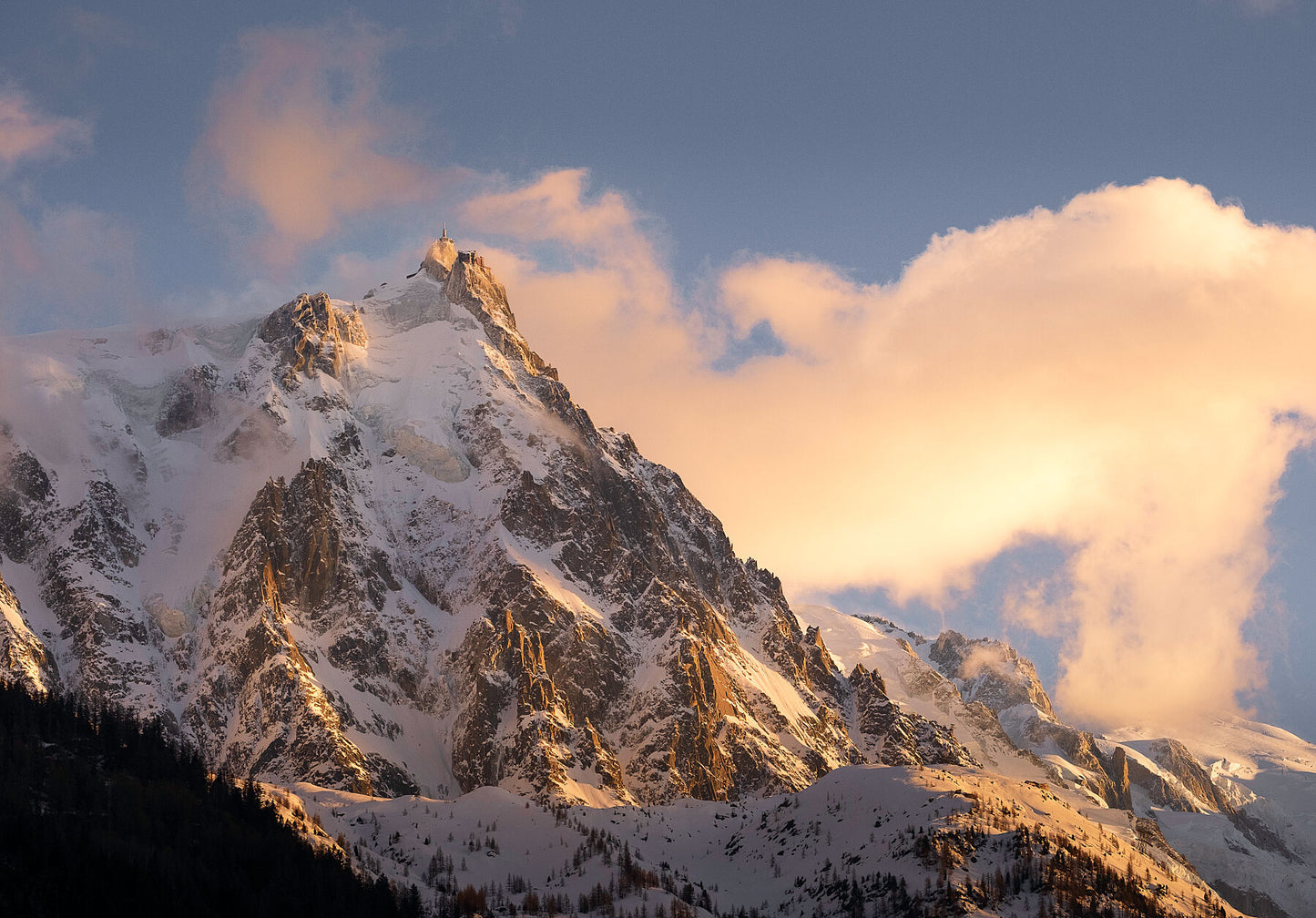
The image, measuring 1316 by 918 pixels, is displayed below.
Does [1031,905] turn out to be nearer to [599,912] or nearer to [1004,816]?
[1004,816]

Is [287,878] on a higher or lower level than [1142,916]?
lower

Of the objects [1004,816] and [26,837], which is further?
[1004,816]

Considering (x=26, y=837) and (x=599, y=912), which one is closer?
(x=26, y=837)

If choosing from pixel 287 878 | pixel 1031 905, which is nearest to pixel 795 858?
pixel 1031 905

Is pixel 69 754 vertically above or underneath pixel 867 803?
underneath

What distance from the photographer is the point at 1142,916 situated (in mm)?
168000

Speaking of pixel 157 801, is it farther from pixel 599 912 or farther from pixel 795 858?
pixel 795 858

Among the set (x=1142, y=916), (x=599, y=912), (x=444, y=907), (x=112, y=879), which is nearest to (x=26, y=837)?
(x=112, y=879)

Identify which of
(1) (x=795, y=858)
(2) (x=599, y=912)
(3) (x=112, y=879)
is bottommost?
(3) (x=112, y=879)

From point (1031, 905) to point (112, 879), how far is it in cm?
10204

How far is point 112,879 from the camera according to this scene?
15925cm

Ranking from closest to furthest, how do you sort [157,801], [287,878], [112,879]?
1. [112,879]
2. [287,878]
3. [157,801]

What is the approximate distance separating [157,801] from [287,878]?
24.9 m

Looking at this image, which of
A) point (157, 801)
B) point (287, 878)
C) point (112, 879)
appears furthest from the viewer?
point (157, 801)
